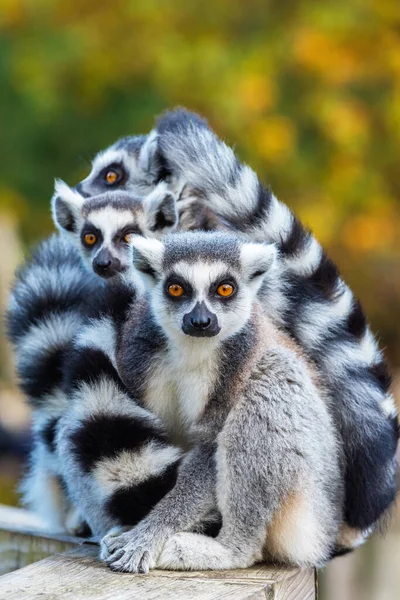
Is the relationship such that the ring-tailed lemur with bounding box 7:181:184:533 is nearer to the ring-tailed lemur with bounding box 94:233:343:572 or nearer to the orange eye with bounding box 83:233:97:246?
the orange eye with bounding box 83:233:97:246

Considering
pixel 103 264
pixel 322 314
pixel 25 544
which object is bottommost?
pixel 25 544

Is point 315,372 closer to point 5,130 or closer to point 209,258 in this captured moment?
point 209,258

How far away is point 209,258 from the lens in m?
3.93

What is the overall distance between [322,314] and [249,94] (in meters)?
8.47

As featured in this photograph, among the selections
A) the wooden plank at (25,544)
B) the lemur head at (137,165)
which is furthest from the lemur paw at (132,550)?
the lemur head at (137,165)

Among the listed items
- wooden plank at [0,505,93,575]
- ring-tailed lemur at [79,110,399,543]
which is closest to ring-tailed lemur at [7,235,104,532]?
wooden plank at [0,505,93,575]

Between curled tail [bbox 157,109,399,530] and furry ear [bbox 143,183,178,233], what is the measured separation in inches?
13.5

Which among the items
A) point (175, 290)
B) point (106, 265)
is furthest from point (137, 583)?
point (106, 265)

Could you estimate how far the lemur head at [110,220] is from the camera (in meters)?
4.64

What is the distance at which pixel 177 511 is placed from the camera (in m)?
3.66

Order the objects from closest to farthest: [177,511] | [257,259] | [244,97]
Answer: [177,511] < [257,259] < [244,97]

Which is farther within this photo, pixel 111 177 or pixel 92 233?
pixel 111 177

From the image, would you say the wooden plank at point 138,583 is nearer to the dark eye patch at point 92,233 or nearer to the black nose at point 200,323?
the black nose at point 200,323

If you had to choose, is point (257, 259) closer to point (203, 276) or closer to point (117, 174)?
point (203, 276)
